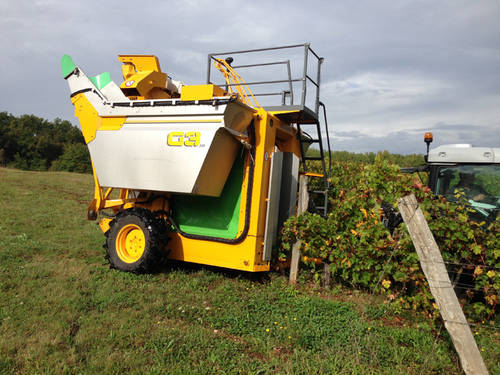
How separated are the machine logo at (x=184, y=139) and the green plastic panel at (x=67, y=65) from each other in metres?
2.56

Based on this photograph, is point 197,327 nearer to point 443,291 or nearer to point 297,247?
point 297,247

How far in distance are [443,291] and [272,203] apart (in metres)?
2.77

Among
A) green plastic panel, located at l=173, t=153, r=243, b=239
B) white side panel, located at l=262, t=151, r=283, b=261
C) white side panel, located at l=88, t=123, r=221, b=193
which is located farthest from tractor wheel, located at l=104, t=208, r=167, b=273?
white side panel, located at l=262, t=151, r=283, b=261

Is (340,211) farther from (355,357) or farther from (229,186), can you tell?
(355,357)

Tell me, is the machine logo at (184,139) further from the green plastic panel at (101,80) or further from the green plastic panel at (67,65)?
the green plastic panel at (67,65)

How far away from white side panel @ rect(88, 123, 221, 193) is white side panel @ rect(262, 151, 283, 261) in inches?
43.2

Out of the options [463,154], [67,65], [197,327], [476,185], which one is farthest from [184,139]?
[476,185]

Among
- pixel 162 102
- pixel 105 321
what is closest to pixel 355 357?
pixel 105 321

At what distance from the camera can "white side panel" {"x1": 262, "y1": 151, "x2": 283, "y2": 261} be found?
207 inches

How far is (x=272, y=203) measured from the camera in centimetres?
535

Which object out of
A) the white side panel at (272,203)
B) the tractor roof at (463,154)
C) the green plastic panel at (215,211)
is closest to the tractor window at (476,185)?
the tractor roof at (463,154)

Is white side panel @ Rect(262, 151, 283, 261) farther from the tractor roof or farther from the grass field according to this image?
the tractor roof

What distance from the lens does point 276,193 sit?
5465 mm

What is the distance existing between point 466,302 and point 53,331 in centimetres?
457
